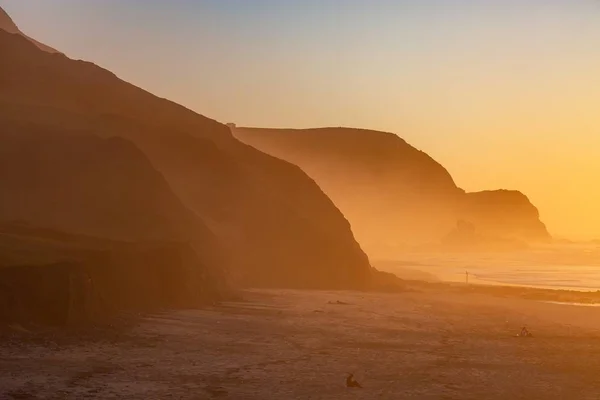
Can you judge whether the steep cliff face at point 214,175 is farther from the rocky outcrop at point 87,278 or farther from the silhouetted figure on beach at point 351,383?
the silhouetted figure on beach at point 351,383

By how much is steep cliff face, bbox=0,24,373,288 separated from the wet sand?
57.8ft

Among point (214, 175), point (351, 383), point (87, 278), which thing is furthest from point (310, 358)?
point (214, 175)

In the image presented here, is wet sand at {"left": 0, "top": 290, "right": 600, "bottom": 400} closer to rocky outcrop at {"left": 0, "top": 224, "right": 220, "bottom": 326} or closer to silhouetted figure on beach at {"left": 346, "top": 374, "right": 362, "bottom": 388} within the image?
silhouetted figure on beach at {"left": 346, "top": 374, "right": 362, "bottom": 388}

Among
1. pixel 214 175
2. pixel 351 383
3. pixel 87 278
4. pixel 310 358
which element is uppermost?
pixel 214 175

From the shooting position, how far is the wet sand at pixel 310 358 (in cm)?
2353

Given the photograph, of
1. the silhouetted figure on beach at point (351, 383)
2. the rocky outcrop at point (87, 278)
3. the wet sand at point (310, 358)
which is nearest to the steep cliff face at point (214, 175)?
the rocky outcrop at point (87, 278)

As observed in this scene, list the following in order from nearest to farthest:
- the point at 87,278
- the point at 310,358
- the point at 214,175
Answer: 1. the point at 310,358
2. the point at 87,278
3. the point at 214,175

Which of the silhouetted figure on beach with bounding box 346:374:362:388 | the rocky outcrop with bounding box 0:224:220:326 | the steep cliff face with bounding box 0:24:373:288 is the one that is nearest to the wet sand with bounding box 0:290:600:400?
the silhouetted figure on beach with bounding box 346:374:362:388

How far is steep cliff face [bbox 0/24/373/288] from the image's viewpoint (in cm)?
6116

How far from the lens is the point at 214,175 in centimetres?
6650

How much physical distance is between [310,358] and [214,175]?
128ft

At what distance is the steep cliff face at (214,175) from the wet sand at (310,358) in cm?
1762

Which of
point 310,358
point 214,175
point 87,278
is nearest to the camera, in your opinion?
point 310,358

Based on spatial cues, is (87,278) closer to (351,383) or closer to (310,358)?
(310,358)
